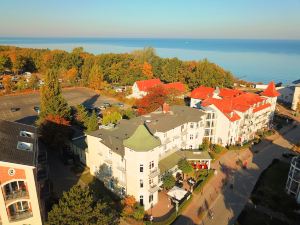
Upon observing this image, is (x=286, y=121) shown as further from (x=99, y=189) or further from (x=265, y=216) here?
(x=99, y=189)

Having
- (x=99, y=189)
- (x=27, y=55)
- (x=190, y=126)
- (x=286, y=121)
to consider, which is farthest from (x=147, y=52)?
(x=99, y=189)

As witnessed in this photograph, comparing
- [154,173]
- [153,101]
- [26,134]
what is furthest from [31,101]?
[154,173]

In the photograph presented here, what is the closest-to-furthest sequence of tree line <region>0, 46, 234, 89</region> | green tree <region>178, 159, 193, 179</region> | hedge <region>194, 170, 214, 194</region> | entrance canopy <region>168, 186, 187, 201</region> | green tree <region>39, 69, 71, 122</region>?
entrance canopy <region>168, 186, 187, 201</region> → hedge <region>194, 170, 214, 194</region> → green tree <region>178, 159, 193, 179</region> → green tree <region>39, 69, 71, 122</region> → tree line <region>0, 46, 234, 89</region>

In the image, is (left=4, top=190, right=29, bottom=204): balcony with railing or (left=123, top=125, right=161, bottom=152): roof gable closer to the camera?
(left=4, top=190, right=29, bottom=204): balcony with railing

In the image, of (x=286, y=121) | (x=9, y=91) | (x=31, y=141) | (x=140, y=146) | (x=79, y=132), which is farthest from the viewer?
(x=9, y=91)

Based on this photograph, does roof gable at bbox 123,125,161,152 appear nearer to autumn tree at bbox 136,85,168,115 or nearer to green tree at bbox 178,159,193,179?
green tree at bbox 178,159,193,179

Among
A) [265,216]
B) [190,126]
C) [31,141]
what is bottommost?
[265,216]

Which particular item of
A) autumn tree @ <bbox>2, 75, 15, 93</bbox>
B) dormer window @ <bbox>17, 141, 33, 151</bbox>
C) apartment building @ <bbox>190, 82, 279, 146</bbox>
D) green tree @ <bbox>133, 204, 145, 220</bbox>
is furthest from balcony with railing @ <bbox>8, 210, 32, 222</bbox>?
autumn tree @ <bbox>2, 75, 15, 93</bbox>
